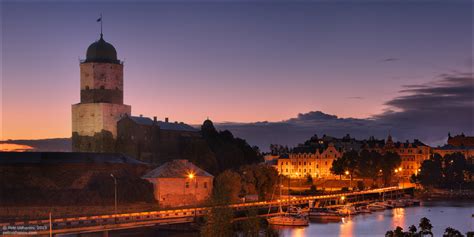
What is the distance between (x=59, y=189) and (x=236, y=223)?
18.1 meters

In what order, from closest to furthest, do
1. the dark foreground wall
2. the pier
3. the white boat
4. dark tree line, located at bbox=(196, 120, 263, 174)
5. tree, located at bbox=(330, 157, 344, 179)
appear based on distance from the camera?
the pier < the dark foreground wall < the white boat < dark tree line, located at bbox=(196, 120, 263, 174) < tree, located at bbox=(330, 157, 344, 179)

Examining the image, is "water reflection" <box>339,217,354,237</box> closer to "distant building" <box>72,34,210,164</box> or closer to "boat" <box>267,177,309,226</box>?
"boat" <box>267,177,309,226</box>

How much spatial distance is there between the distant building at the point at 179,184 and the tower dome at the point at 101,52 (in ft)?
80.5

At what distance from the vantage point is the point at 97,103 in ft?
308

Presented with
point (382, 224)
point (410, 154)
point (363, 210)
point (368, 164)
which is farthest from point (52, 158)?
point (410, 154)

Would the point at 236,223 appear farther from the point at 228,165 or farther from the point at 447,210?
the point at 447,210

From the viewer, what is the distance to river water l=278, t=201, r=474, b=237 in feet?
220

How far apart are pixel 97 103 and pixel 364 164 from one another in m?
45.3

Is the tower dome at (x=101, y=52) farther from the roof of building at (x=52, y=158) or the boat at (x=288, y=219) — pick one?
the boat at (x=288, y=219)

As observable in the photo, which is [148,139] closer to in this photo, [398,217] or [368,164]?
[398,217]

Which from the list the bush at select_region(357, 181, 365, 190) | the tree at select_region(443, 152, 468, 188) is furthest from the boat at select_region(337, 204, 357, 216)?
the tree at select_region(443, 152, 468, 188)

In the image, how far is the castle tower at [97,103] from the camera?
9362cm

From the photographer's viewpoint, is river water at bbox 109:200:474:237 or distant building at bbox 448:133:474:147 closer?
river water at bbox 109:200:474:237

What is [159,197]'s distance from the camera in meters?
72.2
